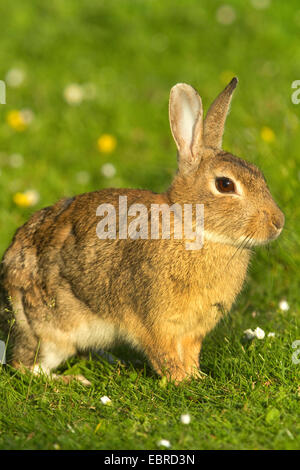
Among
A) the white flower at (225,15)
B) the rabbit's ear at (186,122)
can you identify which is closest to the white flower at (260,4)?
the white flower at (225,15)

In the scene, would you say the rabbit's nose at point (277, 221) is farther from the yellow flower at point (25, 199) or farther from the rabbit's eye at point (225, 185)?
the yellow flower at point (25, 199)

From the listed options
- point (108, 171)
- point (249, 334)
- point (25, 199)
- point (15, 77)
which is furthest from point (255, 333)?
point (15, 77)

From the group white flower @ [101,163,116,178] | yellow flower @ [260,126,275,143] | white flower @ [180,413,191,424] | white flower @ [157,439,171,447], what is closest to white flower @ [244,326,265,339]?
white flower @ [180,413,191,424]

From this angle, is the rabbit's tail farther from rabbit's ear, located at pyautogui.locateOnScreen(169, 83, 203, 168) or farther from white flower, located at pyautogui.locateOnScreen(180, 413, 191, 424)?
white flower, located at pyautogui.locateOnScreen(180, 413, 191, 424)

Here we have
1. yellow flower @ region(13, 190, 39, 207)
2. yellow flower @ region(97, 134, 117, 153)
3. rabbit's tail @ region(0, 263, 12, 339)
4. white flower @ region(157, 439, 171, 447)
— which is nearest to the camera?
white flower @ region(157, 439, 171, 447)

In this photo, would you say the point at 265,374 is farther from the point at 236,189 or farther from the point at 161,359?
the point at 236,189

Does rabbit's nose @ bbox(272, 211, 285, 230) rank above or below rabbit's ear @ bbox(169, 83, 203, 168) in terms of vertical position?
below
